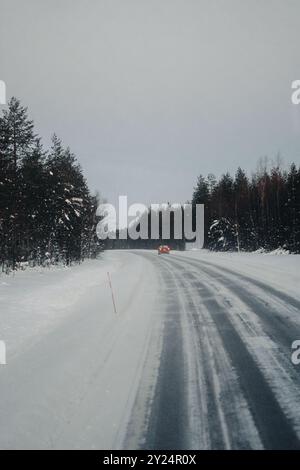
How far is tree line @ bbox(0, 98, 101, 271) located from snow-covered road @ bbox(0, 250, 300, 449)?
13.8 m

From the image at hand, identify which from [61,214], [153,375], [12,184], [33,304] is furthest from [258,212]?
[153,375]

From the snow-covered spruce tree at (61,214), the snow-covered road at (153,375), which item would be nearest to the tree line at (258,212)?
the snow-covered spruce tree at (61,214)

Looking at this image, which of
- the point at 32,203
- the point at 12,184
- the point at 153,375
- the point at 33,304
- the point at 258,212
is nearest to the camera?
the point at 153,375

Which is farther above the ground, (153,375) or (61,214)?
(61,214)

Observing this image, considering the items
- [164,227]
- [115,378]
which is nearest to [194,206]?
[164,227]

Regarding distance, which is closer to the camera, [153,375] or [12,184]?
[153,375]

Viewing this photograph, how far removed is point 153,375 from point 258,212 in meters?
48.6

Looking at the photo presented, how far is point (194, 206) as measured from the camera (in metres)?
77.6

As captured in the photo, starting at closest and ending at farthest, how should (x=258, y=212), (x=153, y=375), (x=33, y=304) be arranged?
(x=153, y=375) < (x=33, y=304) < (x=258, y=212)

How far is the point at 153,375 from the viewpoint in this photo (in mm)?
6141

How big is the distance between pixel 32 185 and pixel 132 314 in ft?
72.1

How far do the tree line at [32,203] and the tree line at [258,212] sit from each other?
2222cm

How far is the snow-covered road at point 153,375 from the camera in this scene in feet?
14.4

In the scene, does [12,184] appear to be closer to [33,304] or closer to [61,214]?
[61,214]
